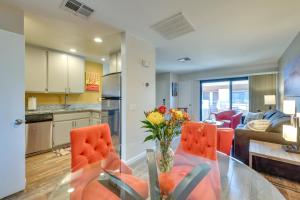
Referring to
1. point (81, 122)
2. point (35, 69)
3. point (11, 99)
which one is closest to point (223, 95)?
point (81, 122)

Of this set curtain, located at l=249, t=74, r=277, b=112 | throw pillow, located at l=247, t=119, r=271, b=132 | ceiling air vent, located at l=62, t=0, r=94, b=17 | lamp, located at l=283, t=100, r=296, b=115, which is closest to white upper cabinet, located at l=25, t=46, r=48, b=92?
ceiling air vent, located at l=62, t=0, r=94, b=17

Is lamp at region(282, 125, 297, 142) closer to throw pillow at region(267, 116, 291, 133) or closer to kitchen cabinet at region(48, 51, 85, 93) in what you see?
throw pillow at region(267, 116, 291, 133)

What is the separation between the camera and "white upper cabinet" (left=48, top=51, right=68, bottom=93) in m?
3.69

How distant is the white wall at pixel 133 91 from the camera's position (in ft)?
9.11

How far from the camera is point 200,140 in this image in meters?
1.81

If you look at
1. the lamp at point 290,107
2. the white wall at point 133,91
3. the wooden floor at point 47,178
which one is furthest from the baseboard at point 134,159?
the lamp at point 290,107

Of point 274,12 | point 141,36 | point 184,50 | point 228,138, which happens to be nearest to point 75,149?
point 228,138

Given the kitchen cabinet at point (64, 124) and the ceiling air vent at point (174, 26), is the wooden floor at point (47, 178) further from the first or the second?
the ceiling air vent at point (174, 26)

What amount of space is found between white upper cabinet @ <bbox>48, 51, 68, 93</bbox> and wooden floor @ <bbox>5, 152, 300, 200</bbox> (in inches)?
61.5

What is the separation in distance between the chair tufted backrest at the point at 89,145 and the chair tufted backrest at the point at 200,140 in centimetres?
89

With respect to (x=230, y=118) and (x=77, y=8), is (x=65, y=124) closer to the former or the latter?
(x=77, y=8)

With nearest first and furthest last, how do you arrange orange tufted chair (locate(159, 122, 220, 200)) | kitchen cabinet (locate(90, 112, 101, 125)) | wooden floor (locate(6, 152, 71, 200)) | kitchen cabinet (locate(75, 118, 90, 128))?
orange tufted chair (locate(159, 122, 220, 200)) < wooden floor (locate(6, 152, 71, 200)) < kitchen cabinet (locate(75, 118, 90, 128)) < kitchen cabinet (locate(90, 112, 101, 125))

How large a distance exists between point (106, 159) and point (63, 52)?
3.32 meters

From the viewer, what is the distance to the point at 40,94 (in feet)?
12.6
